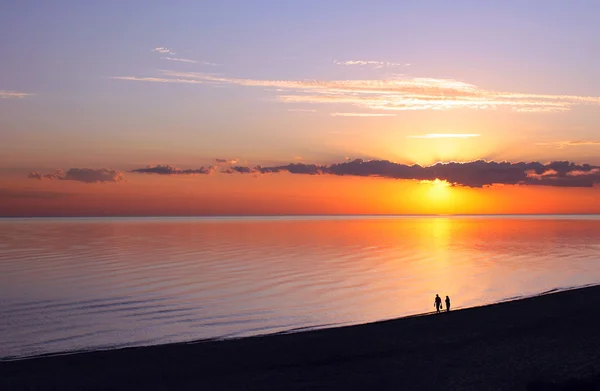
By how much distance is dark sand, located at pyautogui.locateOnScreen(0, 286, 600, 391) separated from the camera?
26734 millimetres

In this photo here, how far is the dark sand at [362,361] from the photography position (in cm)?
2673

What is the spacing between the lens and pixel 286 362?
31.4m

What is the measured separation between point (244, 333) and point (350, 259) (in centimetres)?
6386

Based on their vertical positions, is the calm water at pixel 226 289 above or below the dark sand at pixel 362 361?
below

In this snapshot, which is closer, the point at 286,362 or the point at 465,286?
the point at 286,362

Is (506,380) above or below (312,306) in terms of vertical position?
above

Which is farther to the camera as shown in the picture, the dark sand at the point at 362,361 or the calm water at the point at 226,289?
the calm water at the point at 226,289

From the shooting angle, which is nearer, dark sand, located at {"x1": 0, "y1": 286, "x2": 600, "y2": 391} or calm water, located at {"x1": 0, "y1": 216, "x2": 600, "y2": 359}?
dark sand, located at {"x1": 0, "y1": 286, "x2": 600, "y2": 391}

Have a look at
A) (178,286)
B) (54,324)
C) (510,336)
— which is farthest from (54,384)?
(178,286)

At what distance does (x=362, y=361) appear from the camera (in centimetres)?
3083

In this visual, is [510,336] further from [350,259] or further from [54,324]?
[350,259]

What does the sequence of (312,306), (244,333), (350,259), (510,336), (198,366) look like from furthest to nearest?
(350,259)
(312,306)
(244,333)
(510,336)
(198,366)

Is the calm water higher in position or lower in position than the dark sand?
lower

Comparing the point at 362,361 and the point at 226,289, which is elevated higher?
the point at 362,361
